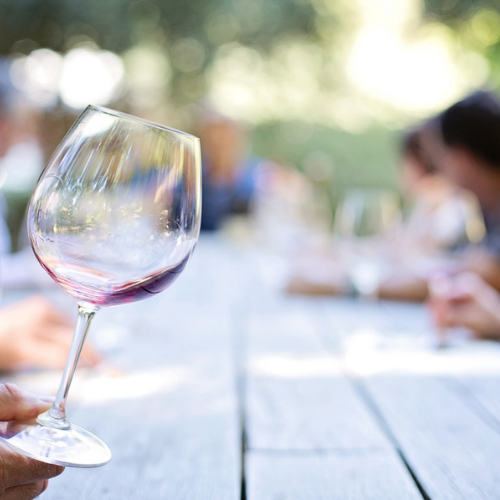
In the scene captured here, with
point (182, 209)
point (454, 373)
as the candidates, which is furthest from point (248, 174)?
point (182, 209)

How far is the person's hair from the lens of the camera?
3.04 meters

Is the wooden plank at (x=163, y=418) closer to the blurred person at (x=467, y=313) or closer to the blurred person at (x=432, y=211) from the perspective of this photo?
the blurred person at (x=467, y=313)

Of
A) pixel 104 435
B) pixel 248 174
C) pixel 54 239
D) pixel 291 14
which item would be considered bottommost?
pixel 104 435

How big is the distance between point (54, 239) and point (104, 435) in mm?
240

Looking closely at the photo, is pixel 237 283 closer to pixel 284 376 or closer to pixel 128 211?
pixel 284 376

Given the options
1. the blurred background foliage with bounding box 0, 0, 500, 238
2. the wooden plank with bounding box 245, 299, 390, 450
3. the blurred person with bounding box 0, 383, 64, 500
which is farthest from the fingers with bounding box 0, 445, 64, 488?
the blurred background foliage with bounding box 0, 0, 500, 238

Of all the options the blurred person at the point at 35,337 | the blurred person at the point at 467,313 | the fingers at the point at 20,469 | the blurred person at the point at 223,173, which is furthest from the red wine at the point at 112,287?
the blurred person at the point at 223,173

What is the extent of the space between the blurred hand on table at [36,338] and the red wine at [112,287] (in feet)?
1.24

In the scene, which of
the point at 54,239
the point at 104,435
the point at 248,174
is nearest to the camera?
the point at 54,239

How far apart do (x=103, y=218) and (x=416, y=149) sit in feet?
9.26

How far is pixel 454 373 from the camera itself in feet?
2.90

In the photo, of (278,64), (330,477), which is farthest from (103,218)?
(278,64)

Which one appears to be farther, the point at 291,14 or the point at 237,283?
the point at 291,14

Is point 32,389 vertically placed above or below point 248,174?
below
